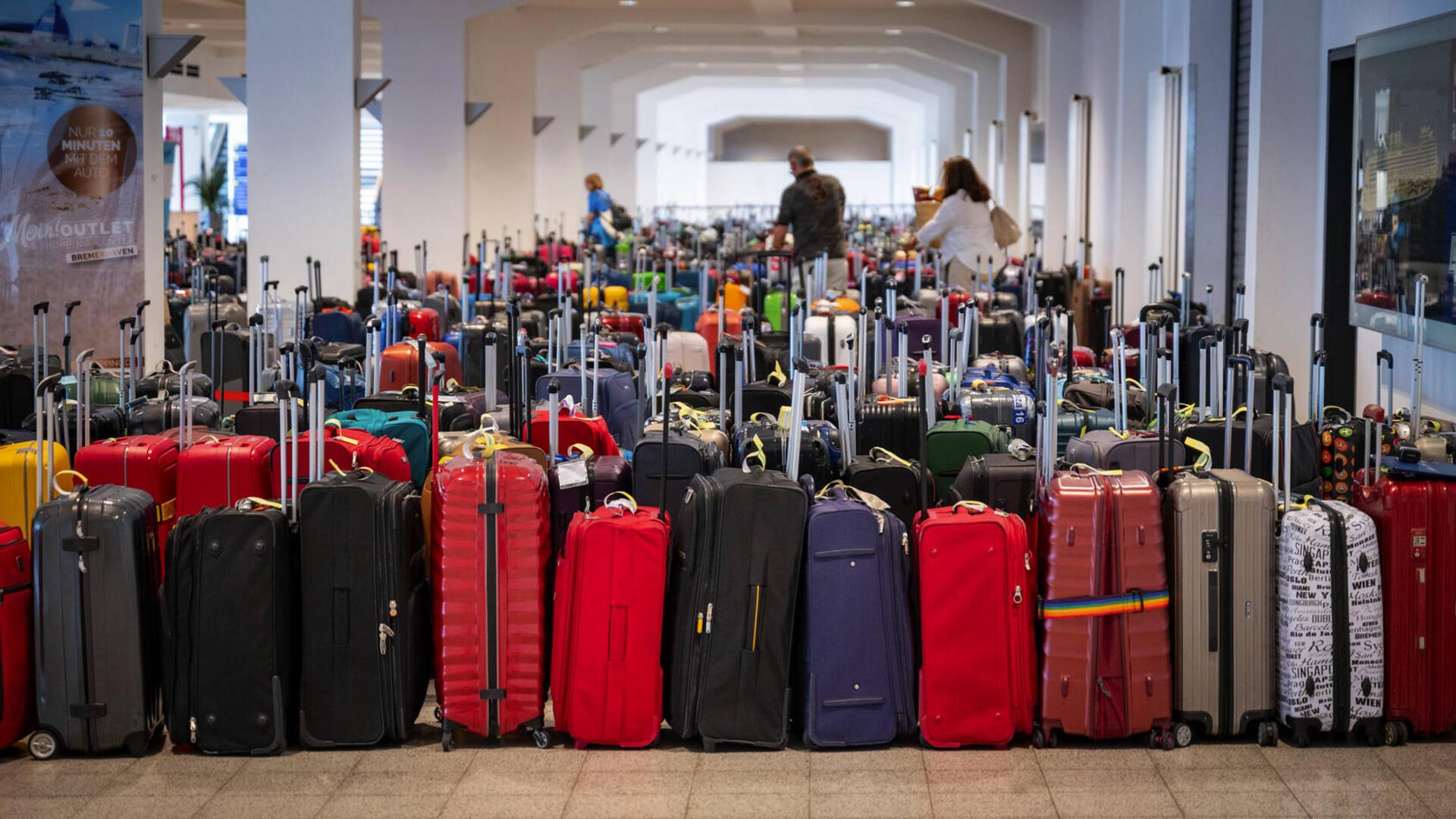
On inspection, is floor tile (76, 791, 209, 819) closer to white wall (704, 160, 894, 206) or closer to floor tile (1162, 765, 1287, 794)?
floor tile (1162, 765, 1287, 794)

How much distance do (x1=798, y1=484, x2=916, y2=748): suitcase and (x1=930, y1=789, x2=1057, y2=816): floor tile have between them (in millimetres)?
365

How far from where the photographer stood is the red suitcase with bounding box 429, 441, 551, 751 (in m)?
4.58

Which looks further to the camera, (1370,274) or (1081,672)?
(1370,274)

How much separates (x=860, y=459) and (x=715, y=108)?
4016 cm

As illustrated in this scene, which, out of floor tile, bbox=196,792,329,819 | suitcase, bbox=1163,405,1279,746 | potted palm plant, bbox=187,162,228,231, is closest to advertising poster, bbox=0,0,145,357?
floor tile, bbox=196,792,329,819

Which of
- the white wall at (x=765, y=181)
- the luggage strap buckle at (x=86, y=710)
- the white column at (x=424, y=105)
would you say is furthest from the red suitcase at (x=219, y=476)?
the white wall at (x=765, y=181)

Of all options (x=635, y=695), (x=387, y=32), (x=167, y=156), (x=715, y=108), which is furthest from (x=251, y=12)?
(x=715, y=108)

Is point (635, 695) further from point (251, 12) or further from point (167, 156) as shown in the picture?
point (167, 156)

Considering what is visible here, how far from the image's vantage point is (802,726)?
473 cm

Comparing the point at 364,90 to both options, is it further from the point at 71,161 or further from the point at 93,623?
the point at 93,623

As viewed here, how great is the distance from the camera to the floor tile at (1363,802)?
4.11 metres

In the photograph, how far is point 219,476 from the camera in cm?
511

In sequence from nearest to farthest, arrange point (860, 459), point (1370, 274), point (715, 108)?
point (860, 459) → point (1370, 274) → point (715, 108)

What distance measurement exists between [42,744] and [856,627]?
7.18ft
